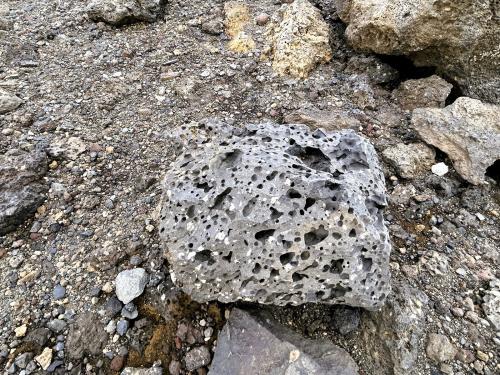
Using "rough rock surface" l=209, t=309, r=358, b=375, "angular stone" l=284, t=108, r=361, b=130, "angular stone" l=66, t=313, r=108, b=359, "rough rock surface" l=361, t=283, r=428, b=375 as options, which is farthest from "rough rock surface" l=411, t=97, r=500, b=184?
"angular stone" l=66, t=313, r=108, b=359

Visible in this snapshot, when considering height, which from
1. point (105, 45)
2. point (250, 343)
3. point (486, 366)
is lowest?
point (486, 366)

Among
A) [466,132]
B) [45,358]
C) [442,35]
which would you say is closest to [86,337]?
[45,358]

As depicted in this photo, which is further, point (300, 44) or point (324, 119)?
point (300, 44)

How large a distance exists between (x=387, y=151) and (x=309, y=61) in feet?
4.72

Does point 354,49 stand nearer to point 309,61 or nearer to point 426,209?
point 309,61

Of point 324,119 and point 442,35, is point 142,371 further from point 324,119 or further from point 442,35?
point 442,35

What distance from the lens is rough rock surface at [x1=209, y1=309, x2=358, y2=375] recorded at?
2.49m

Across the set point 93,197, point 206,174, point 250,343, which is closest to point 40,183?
point 93,197

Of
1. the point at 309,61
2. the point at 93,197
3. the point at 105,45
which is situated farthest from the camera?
the point at 105,45

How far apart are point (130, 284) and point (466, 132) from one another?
10.4 ft

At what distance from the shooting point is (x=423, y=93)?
431 cm

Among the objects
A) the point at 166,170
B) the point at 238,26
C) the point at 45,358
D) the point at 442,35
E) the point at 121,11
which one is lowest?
the point at 45,358

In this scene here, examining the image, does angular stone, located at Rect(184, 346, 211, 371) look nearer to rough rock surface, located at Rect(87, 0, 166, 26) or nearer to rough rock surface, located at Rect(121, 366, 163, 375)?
rough rock surface, located at Rect(121, 366, 163, 375)

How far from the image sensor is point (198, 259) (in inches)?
100
